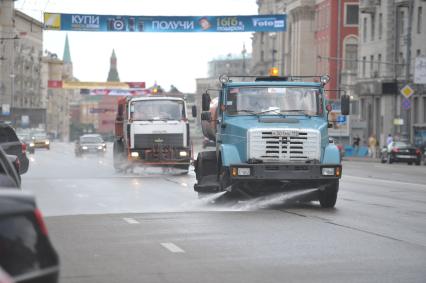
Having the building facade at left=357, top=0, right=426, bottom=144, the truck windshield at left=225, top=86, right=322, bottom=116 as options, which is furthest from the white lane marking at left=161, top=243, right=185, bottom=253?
the building facade at left=357, top=0, right=426, bottom=144

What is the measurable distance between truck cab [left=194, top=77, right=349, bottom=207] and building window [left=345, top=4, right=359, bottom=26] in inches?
3569

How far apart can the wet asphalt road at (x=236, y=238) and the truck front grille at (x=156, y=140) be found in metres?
13.4

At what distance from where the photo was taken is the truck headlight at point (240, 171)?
2091cm

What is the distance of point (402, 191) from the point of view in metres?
28.5

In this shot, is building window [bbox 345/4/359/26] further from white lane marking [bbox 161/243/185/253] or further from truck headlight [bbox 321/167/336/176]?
white lane marking [bbox 161/243/185/253]

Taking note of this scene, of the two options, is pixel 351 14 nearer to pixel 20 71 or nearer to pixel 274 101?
pixel 20 71

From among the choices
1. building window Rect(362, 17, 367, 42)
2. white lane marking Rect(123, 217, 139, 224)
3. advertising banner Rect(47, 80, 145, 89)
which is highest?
building window Rect(362, 17, 367, 42)

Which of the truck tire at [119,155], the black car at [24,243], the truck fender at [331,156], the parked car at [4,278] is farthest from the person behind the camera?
the truck tire at [119,155]

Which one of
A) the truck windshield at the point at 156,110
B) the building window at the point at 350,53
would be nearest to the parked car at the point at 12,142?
the truck windshield at the point at 156,110

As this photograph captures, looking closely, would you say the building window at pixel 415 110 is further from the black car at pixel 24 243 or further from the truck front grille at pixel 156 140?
the black car at pixel 24 243

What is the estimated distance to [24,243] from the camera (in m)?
5.38

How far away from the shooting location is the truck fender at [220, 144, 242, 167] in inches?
831

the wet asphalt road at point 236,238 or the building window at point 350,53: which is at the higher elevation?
the building window at point 350,53

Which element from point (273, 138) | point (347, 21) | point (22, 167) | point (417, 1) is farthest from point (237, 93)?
point (347, 21)
